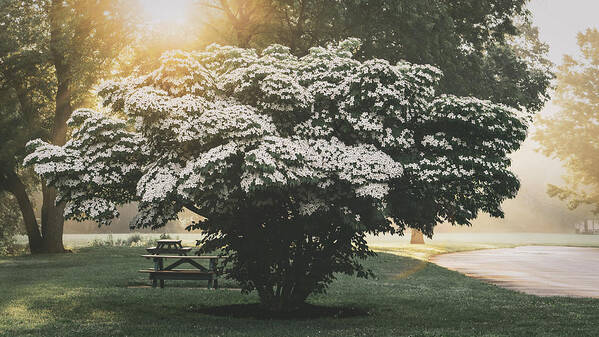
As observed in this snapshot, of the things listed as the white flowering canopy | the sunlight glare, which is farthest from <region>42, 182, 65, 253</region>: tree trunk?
the white flowering canopy

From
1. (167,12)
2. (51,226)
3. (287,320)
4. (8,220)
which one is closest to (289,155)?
(287,320)

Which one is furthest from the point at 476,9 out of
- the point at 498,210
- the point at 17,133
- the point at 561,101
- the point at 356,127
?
the point at 561,101

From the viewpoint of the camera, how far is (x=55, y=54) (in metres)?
30.6

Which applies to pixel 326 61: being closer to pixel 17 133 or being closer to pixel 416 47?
pixel 416 47

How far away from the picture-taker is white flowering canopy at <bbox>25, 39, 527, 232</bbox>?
10500 millimetres

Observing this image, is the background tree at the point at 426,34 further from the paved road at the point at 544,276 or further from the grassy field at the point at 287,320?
the grassy field at the point at 287,320

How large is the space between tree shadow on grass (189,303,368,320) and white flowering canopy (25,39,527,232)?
1.91 m

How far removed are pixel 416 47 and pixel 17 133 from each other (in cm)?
1881

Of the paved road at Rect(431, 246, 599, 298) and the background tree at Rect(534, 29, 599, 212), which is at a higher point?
the background tree at Rect(534, 29, 599, 212)

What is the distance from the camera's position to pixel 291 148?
10.4 metres

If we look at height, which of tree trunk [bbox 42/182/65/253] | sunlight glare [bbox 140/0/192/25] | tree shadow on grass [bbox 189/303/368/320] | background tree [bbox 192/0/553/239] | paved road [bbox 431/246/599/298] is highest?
sunlight glare [bbox 140/0/192/25]

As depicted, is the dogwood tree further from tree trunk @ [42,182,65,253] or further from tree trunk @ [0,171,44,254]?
tree trunk @ [0,171,44,254]

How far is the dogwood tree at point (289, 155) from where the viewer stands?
10.5m

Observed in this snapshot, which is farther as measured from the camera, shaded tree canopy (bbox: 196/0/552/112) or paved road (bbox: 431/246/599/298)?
shaded tree canopy (bbox: 196/0/552/112)
